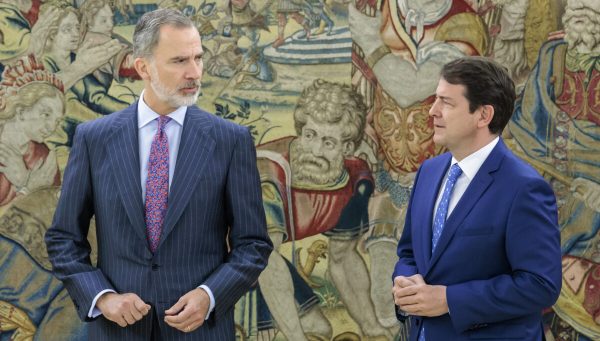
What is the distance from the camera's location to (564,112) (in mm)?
5145

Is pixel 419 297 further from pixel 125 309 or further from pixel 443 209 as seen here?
pixel 125 309

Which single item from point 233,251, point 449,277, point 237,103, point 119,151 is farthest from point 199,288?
point 237,103

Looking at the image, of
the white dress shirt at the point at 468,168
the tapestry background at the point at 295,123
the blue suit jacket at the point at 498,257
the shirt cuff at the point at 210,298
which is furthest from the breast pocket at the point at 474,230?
the tapestry background at the point at 295,123

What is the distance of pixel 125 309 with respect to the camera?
10.9ft

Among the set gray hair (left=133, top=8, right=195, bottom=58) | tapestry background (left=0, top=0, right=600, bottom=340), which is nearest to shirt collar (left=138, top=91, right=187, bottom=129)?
gray hair (left=133, top=8, right=195, bottom=58)

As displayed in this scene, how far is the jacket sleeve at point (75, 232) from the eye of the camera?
346cm

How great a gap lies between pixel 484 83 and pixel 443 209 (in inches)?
19.3

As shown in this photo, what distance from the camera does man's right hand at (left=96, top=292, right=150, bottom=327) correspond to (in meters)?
3.32

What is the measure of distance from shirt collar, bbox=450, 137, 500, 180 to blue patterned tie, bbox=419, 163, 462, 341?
0.05 meters

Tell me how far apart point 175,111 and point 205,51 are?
1724 mm

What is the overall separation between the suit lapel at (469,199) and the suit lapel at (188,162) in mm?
957

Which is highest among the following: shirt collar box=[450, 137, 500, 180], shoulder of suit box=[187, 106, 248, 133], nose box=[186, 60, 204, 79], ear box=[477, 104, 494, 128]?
nose box=[186, 60, 204, 79]

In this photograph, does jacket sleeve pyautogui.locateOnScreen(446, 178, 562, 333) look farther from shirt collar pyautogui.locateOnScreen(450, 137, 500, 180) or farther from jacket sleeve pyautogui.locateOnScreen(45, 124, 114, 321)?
jacket sleeve pyautogui.locateOnScreen(45, 124, 114, 321)

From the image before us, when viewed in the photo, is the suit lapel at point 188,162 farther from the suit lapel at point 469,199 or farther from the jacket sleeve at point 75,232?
the suit lapel at point 469,199
